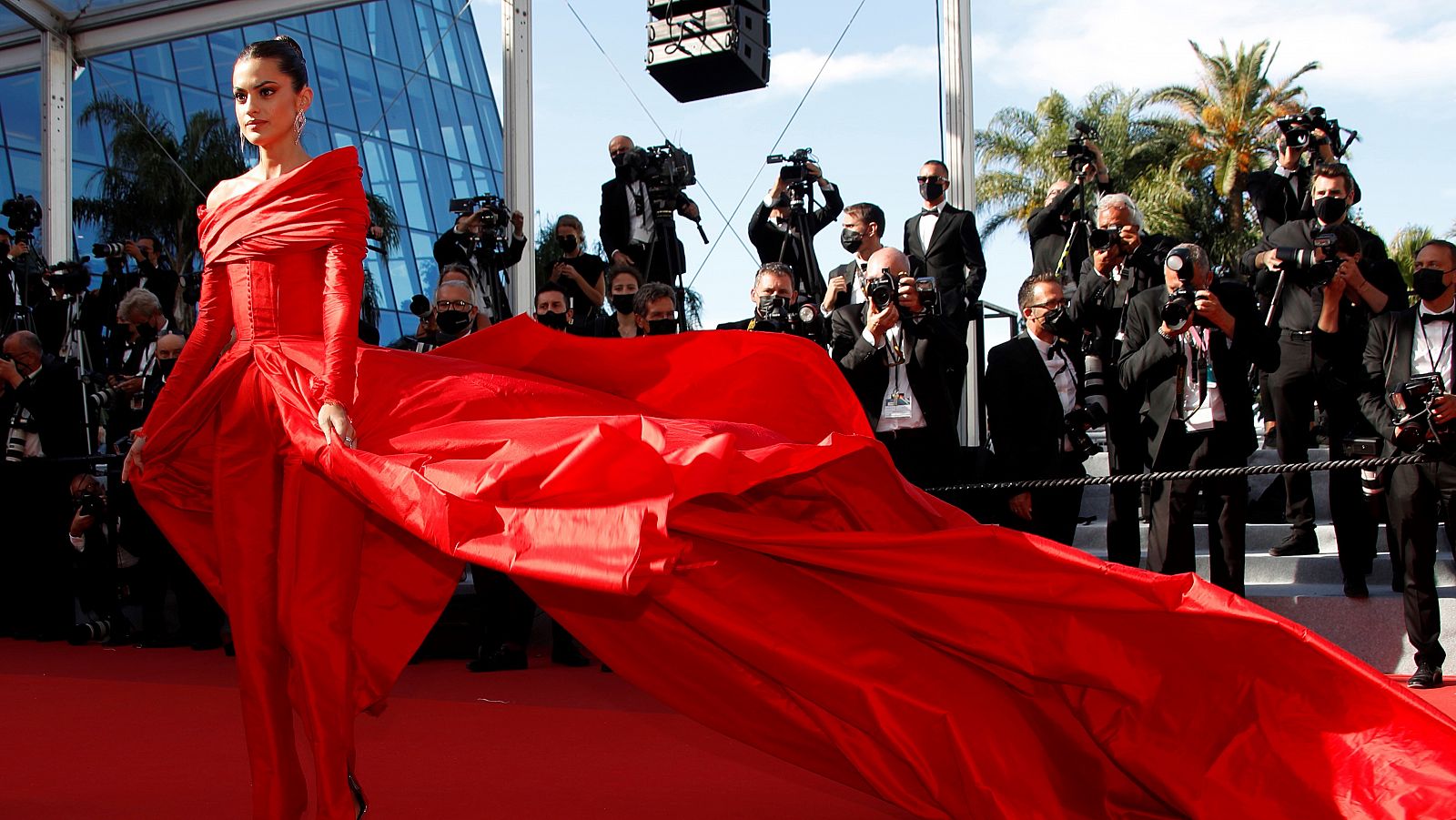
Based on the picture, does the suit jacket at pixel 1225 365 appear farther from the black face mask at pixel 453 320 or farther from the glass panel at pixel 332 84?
the glass panel at pixel 332 84

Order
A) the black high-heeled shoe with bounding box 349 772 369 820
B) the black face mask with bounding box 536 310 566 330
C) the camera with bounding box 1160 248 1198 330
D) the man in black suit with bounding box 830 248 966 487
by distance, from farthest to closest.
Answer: the black face mask with bounding box 536 310 566 330 → the man in black suit with bounding box 830 248 966 487 → the camera with bounding box 1160 248 1198 330 → the black high-heeled shoe with bounding box 349 772 369 820

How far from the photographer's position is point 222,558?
296cm

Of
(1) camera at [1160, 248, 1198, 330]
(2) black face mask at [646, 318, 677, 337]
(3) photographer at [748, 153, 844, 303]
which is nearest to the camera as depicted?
(1) camera at [1160, 248, 1198, 330]

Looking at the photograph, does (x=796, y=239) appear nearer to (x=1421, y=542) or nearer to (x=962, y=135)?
(x=962, y=135)

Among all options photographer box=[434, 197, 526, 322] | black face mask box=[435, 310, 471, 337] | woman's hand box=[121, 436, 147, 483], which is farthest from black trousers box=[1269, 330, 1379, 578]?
woman's hand box=[121, 436, 147, 483]

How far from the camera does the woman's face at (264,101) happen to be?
9.71 feet

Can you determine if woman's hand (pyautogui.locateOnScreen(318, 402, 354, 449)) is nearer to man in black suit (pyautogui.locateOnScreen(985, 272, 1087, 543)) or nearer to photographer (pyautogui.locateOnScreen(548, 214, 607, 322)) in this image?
man in black suit (pyautogui.locateOnScreen(985, 272, 1087, 543))

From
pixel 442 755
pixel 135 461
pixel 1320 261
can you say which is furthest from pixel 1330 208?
pixel 135 461

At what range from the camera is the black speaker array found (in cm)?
814

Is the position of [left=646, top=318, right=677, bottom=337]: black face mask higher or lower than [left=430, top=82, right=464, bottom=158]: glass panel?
lower

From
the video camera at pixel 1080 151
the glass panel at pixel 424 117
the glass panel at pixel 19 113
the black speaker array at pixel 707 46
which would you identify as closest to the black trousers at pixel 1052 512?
the video camera at pixel 1080 151

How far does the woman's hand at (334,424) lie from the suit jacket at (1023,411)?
10.5 ft

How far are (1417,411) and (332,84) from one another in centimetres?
2365

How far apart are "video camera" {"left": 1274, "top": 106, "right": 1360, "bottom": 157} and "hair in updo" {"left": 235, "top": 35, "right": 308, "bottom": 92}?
14.7 ft
